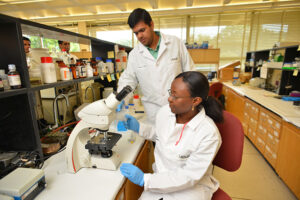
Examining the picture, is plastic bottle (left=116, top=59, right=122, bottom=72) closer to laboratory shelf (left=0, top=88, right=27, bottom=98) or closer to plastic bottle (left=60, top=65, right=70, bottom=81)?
plastic bottle (left=60, top=65, right=70, bottom=81)

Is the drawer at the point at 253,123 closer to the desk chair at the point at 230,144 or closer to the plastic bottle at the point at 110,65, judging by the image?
the desk chair at the point at 230,144

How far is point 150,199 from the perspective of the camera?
0.92m

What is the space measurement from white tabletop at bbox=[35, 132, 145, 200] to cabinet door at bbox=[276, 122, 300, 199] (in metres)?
1.62

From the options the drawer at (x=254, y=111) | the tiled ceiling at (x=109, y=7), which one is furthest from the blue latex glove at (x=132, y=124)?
the tiled ceiling at (x=109, y=7)

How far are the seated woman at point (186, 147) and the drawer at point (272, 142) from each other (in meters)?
1.42

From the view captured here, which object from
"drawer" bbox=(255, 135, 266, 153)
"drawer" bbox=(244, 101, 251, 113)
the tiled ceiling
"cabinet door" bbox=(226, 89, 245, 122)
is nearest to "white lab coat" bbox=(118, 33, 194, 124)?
"drawer" bbox=(255, 135, 266, 153)

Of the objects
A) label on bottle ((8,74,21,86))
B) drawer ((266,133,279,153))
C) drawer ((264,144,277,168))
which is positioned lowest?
drawer ((264,144,277,168))

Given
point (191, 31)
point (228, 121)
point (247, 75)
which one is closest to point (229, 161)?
point (228, 121)

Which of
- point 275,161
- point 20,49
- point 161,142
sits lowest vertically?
point 275,161

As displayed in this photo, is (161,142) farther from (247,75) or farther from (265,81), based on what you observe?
(247,75)

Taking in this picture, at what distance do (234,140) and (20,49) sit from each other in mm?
1286

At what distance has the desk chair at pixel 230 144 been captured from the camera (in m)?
0.98

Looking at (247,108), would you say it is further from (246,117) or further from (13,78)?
(13,78)

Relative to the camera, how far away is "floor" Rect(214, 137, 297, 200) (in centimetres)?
171
